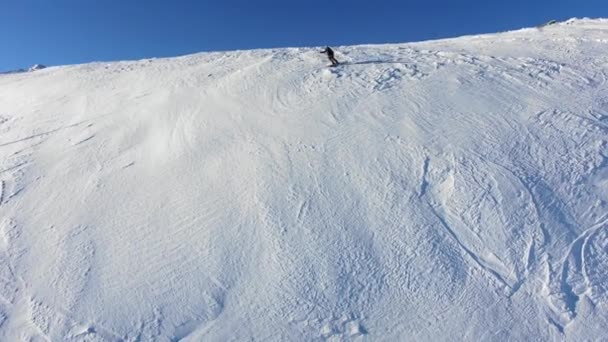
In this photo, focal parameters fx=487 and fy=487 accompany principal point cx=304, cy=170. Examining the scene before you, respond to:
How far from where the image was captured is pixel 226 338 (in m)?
4.69

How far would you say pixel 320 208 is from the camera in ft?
20.2

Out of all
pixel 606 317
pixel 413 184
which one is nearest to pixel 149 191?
pixel 413 184

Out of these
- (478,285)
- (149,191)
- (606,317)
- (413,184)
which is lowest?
(606,317)

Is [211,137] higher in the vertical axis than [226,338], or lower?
higher

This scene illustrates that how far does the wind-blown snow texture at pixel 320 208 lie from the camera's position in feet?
16.0

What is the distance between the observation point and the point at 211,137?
7762 millimetres

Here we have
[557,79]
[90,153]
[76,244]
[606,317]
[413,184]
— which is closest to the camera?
[606,317]

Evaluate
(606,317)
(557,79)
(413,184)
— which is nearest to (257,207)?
(413,184)

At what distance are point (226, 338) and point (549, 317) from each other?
3108mm

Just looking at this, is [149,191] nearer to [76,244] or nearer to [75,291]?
[76,244]

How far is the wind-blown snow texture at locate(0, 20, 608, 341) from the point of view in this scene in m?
4.88

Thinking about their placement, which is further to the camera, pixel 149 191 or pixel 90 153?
pixel 90 153

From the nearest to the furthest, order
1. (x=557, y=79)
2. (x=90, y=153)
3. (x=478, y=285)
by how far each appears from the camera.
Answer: (x=478, y=285)
(x=90, y=153)
(x=557, y=79)

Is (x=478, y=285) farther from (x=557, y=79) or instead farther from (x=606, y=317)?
(x=557, y=79)
